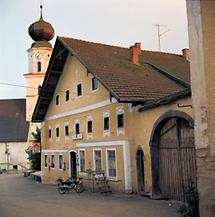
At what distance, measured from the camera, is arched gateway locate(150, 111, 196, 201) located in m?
13.4

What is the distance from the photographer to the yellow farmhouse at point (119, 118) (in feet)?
46.7

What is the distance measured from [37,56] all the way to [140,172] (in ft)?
120

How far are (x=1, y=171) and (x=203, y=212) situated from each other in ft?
143

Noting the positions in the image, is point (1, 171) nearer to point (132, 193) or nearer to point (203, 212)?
point (132, 193)

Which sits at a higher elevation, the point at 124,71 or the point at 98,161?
the point at 124,71

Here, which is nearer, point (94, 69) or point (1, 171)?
point (94, 69)

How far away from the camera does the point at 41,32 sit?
4828 cm

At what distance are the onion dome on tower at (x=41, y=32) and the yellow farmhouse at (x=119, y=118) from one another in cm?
2200

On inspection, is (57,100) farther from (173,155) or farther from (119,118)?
(173,155)

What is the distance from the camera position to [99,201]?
15234 millimetres

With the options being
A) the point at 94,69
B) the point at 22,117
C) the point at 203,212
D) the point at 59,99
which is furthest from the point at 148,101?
the point at 22,117

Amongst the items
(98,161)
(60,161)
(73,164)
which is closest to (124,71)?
(98,161)

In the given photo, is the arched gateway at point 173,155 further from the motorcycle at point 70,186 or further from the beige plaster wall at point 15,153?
the beige plaster wall at point 15,153

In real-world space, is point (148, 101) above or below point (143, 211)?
above
